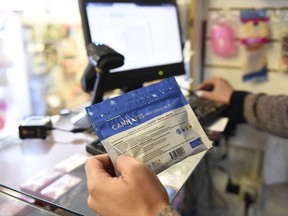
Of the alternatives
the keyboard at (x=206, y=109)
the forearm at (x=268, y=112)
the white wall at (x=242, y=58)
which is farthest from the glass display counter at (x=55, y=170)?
the white wall at (x=242, y=58)

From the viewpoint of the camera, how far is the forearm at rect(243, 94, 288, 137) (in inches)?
34.9

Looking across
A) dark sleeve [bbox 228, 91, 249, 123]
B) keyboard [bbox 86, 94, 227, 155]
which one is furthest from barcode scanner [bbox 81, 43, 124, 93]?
dark sleeve [bbox 228, 91, 249, 123]

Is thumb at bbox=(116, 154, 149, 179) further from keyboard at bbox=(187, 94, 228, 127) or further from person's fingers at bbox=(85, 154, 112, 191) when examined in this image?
keyboard at bbox=(187, 94, 228, 127)

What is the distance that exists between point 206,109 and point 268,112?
0.72 feet

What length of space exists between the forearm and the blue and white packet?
535 millimetres

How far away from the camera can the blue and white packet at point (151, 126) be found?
0.41 meters

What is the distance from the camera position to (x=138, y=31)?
89cm

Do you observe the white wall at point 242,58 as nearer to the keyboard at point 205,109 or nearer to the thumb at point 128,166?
the keyboard at point 205,109

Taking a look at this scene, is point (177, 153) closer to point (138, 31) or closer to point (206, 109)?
point (206, 109)

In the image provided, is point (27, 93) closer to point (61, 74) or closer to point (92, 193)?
point (61, 74)

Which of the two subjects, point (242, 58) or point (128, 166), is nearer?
point (128, 166)

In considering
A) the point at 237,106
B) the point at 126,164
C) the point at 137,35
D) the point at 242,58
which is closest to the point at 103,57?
the point at 137,35

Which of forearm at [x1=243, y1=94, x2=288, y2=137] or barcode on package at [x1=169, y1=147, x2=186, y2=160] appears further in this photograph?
forearm at [x1=243, y1=94, x2=288, y2=137]

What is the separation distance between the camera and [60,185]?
55 cm
